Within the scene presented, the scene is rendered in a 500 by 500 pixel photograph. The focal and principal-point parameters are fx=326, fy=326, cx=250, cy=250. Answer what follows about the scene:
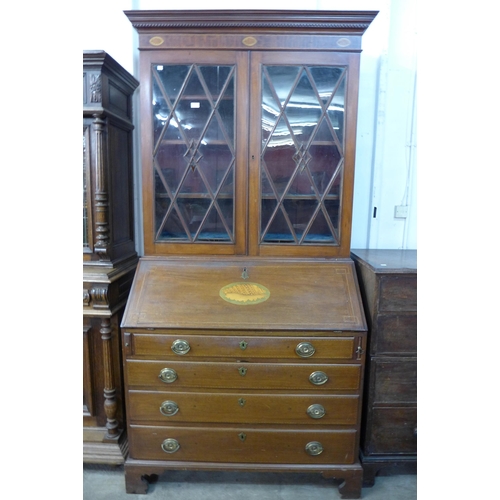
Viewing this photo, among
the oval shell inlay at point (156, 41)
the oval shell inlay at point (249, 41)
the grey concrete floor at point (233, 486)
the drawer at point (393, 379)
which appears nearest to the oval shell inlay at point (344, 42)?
the oval shell inlay at point (249, 41)

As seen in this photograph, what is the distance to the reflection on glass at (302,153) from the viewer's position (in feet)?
5.07

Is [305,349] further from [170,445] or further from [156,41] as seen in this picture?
[156,41]

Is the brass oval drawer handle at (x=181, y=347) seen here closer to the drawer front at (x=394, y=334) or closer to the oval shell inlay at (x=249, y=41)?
the drawer front at (x=394, y=334)

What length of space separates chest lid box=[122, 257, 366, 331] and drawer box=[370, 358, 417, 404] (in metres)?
0.25

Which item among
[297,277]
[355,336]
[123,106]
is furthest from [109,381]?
[123,106]

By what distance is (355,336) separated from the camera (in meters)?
1.44

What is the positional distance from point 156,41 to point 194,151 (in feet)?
1.70

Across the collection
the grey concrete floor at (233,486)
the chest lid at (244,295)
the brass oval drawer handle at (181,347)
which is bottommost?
the grey concrete floor at (233,486)

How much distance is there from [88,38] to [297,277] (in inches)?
71.6

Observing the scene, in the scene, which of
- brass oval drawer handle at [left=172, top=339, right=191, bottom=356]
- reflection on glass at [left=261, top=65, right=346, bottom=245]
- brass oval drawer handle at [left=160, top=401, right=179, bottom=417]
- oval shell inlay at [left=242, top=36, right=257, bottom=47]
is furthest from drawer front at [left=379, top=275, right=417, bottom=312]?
oval shell inlay at [left=242, top=36, right=257, bottom=47]

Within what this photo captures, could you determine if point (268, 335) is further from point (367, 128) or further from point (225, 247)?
point (367, 128)

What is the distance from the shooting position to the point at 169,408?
4.83ft

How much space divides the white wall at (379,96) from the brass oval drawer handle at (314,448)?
1.16 metres

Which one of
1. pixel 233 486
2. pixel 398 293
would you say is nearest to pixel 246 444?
pixel 233 486
